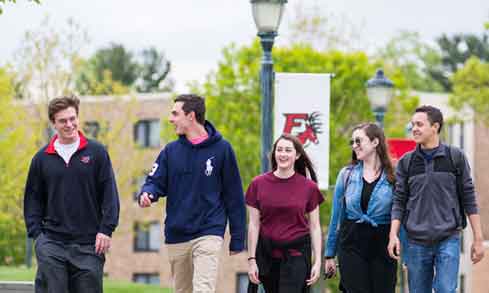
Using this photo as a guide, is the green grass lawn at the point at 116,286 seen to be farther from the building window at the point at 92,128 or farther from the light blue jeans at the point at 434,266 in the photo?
the building window at the point at 92,128

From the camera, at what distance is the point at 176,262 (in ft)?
34.2

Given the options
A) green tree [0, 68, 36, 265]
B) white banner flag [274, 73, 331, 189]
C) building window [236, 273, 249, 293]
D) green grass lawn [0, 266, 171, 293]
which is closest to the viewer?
white banner flag [274, 73, 331, 189]

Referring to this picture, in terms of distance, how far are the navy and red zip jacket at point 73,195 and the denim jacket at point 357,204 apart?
1.95 meters

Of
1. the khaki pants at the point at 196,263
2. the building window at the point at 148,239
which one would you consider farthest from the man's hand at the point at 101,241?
the building window at the point at 148,239

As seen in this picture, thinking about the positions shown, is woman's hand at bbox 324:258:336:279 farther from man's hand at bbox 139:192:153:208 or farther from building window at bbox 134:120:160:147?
building window at bbox 134:120:160:147

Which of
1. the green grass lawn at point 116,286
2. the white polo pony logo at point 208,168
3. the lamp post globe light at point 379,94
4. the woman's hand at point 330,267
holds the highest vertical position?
the lamp post globe light at point 379,94

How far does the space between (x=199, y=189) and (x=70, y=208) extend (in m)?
1.12

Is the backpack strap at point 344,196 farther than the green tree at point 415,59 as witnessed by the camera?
No

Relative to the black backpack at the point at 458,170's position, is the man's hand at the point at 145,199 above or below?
below

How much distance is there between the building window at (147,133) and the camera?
198 feet

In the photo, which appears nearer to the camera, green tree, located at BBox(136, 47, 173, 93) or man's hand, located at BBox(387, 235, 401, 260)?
man's hand, located at BBox(387, 235, 401, 260)

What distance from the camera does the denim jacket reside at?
10.5 meters

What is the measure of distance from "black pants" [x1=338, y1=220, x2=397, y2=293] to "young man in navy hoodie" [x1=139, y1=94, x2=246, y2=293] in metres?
0.91

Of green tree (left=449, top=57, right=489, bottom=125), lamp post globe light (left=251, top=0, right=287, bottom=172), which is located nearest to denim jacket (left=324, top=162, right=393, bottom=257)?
lamp post globe light (left=251, top=0, right=287, bottom=172)
